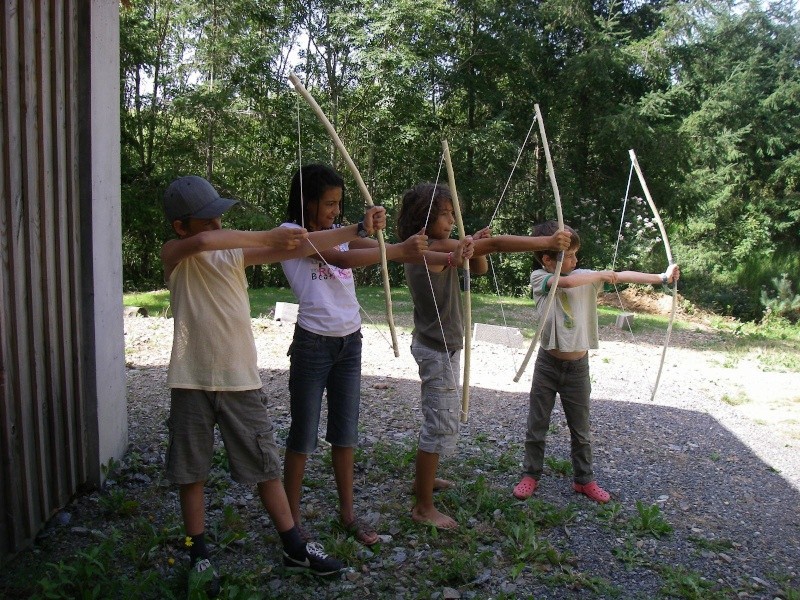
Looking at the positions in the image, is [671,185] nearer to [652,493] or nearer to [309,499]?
[652,493]

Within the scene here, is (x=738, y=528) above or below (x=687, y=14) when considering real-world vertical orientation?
below

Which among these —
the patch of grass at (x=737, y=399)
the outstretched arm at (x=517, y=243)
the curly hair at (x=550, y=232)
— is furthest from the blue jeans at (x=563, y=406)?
the patch of grass at (x=737, y=399)

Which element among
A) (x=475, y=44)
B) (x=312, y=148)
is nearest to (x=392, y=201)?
(x=312, y=148)

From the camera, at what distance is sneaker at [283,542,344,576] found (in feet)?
9.56

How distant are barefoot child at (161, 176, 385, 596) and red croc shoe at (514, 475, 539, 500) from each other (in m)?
1.57

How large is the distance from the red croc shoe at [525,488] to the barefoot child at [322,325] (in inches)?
46.3

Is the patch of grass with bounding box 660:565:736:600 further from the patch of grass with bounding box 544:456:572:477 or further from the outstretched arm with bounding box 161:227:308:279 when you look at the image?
the outstretched arm with bounding box 161:227:308:279

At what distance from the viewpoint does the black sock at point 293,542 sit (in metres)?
2.90

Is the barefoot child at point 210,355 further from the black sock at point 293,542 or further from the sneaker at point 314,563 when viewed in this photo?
the sneaker at point 314,563

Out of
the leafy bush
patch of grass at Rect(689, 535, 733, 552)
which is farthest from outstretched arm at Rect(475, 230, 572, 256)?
the leafy bush

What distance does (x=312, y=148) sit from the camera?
12.0m

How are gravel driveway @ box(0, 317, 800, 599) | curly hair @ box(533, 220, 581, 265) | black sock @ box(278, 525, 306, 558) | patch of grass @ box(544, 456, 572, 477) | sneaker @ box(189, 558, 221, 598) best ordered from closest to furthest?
sneaker @ box(189, 558, 221, 598) < black sock @ box(278, 525, 306, 558) < gravel driveway @ box(0, 317, 800, 599) < curly hair @ box(533, 220, 581, 265) < patch of grass @ box(544, 456, 572, 477)

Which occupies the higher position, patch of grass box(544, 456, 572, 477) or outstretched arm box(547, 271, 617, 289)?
outstretched arm box(547, 271, 617, 289)

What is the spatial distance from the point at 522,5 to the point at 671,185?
5.88 metres
